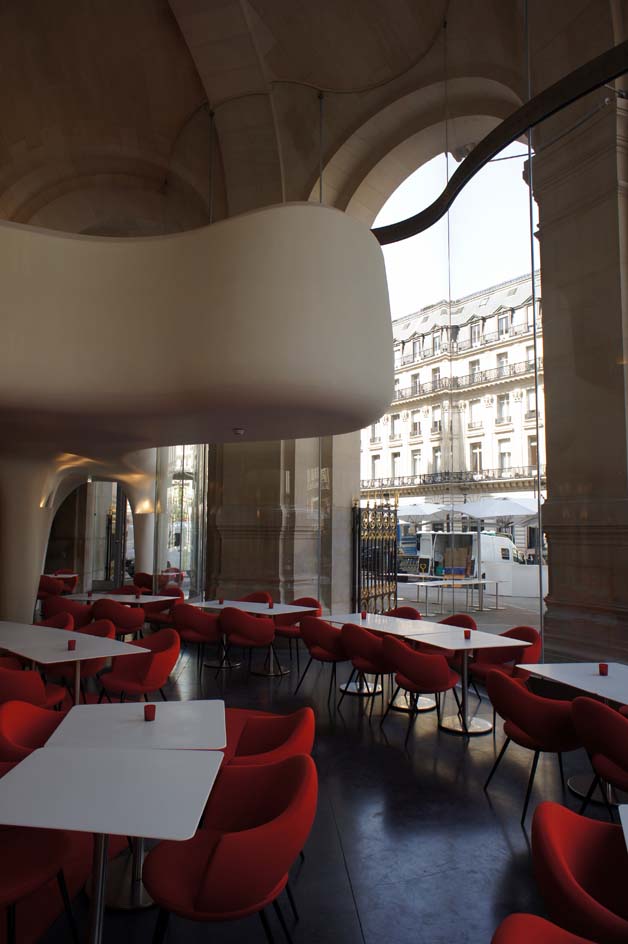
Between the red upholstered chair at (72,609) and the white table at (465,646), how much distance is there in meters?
4.58

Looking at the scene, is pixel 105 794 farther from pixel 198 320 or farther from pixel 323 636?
pixel 323 636

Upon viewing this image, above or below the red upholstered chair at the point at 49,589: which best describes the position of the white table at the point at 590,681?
above

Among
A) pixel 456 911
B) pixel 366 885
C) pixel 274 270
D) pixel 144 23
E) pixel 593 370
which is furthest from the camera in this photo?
pixel 144 23

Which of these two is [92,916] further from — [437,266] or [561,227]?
[437,266]

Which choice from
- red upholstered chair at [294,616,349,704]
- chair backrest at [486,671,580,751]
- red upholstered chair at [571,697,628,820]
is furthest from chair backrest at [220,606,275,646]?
red upholstered chair at [571,697,628,820]

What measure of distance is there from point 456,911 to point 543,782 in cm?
182

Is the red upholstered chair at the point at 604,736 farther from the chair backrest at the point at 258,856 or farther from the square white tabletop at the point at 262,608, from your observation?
the square white tabletop at the point at 262,608

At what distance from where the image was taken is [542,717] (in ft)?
13.0

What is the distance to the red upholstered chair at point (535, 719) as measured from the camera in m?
3.91

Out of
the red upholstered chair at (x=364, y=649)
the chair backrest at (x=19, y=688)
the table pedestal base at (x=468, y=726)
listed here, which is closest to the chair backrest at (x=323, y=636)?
the red upholstered chair at (x=364, y=649)

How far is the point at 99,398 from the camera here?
214 inches

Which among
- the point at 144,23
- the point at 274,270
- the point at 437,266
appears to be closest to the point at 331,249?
the point at 274,270

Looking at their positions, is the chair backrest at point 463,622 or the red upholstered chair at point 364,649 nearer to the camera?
the red upholstered chair at point 364,649

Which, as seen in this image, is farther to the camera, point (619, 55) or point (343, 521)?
point (343, 521)
